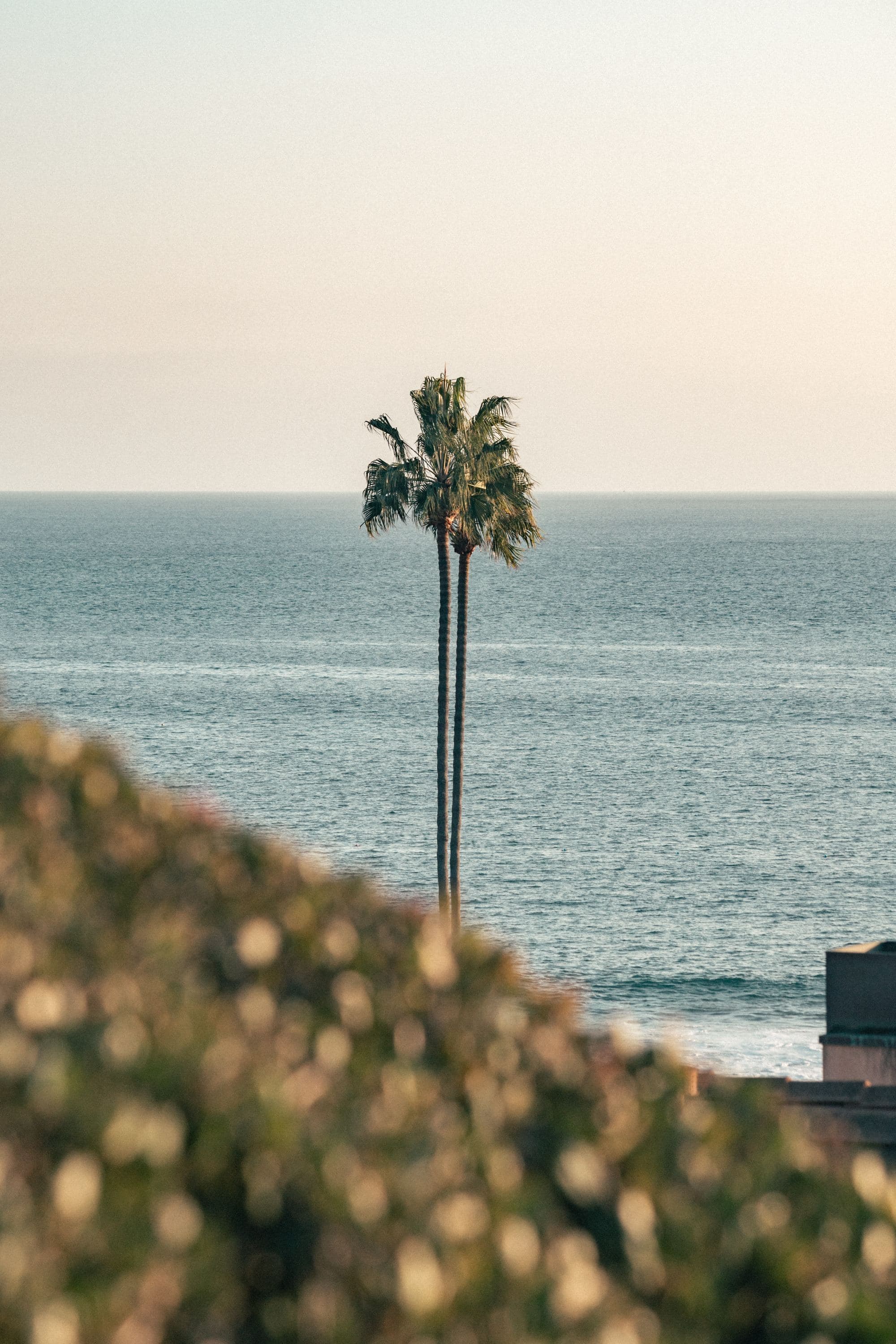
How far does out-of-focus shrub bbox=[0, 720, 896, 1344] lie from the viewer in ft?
9.11

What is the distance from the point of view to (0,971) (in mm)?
3822

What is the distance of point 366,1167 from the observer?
3150 mm

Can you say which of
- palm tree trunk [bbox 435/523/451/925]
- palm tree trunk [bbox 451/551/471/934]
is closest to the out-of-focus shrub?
palm tree trunk [bbox 451/551/471/934]

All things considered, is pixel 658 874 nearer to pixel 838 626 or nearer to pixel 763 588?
pixel 838 626

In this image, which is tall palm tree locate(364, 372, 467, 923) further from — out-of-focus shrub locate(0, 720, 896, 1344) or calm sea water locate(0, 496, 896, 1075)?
out-of-focus shrub locate(0, 720, 896, 1344)

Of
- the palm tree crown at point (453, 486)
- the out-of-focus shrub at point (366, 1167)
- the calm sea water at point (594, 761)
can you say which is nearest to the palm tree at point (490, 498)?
the palm tree crown at point (453, 486)

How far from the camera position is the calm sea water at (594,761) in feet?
170

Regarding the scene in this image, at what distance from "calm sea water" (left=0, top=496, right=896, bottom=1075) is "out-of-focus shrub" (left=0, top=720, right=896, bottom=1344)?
56cm

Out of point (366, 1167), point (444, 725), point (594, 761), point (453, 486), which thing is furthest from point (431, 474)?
point (594, 761)

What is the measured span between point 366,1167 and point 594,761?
80271 millimetres

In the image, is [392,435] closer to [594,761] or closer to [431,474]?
[431,474]

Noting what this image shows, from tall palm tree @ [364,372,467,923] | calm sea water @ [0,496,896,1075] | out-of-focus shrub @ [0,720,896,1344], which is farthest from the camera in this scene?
calm sea water @ [0,496,896,1075]

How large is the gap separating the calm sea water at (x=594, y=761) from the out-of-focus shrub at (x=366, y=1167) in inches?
22.2

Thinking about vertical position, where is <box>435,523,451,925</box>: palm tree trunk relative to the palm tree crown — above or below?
below
